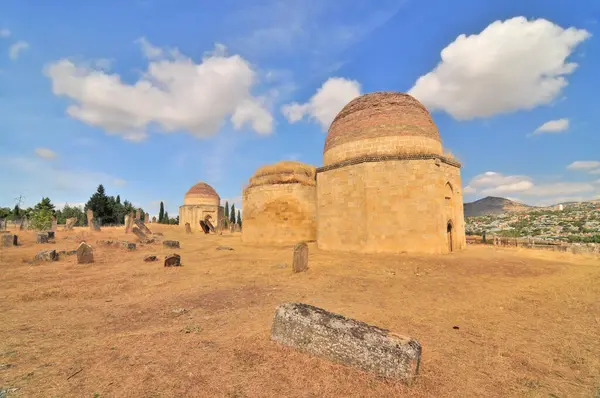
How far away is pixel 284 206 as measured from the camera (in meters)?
20.6

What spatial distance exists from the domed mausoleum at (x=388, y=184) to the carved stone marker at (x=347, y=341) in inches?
415

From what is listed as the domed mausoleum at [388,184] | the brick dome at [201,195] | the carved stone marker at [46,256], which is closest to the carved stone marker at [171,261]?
the carved stone marker at [46,256]

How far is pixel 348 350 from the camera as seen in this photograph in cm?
363

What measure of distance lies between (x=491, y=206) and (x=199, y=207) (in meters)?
104

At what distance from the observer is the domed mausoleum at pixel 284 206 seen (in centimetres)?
2048

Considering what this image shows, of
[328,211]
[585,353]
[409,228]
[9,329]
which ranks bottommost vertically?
[585,353]

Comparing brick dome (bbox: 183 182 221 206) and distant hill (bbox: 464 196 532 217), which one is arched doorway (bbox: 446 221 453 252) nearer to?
brick dome (bbox: 183 182 221 206)

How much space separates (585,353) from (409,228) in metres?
9.36

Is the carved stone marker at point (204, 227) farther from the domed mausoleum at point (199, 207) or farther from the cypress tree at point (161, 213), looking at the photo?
the cypress tree at point (161, 213)

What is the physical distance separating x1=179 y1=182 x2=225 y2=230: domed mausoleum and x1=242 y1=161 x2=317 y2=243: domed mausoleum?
20.5 metres

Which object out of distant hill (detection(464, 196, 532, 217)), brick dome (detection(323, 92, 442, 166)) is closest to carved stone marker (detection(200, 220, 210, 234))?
brick dome (detection(323, 92, 442, 166))

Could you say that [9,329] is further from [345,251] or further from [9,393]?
[345,251]

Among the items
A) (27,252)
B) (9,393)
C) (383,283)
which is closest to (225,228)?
(27,252)

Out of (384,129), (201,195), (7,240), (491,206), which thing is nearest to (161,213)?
(201,195)
